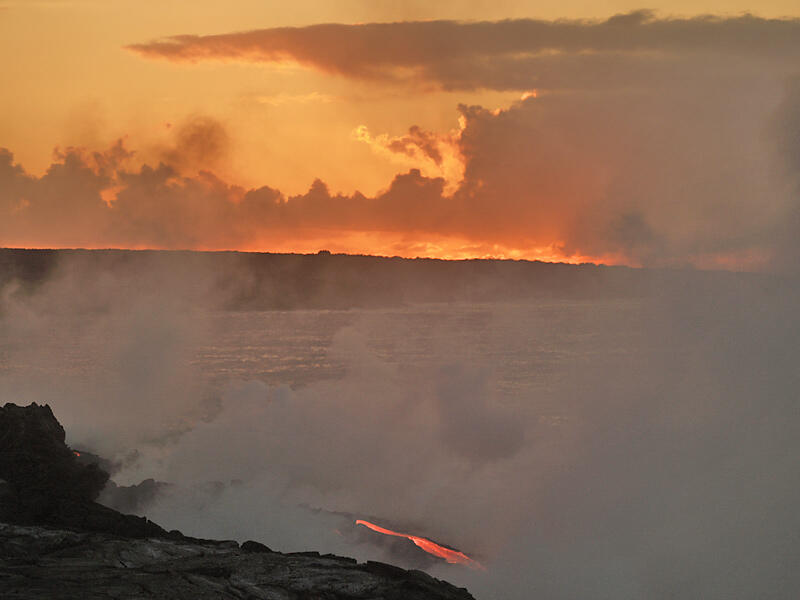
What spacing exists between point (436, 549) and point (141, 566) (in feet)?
47.9

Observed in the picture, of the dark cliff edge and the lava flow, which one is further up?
the lava flow

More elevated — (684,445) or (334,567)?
(684,445)

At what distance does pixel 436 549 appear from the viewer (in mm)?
27750

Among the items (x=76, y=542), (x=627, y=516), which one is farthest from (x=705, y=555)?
(x=76, y=542)

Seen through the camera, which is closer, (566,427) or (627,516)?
(627,516)

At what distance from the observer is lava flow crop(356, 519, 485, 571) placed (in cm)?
2669

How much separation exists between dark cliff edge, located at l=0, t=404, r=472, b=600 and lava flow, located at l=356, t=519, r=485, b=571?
395 inches

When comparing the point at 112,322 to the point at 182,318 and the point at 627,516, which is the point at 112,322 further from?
the point at 627,516

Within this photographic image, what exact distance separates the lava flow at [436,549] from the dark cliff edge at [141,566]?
10.0m

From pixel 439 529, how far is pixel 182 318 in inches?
5160

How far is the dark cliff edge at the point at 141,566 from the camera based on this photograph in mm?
13367

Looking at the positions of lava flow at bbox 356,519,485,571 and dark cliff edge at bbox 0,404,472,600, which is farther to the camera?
lava flow at bbox 356,519,485,571

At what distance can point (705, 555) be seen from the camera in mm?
34250

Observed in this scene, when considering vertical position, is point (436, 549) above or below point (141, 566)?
above
